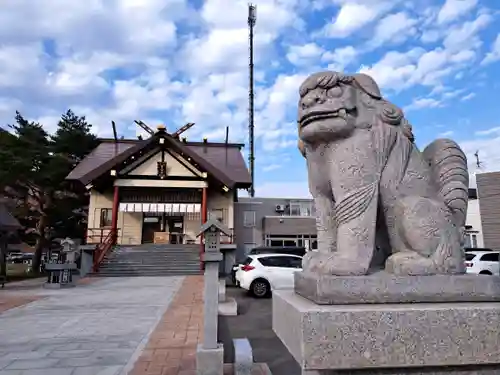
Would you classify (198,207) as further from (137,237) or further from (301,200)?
(301,200)

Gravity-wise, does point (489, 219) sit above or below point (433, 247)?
above

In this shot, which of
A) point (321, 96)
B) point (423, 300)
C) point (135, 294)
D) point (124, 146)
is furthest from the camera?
point (124, 146)

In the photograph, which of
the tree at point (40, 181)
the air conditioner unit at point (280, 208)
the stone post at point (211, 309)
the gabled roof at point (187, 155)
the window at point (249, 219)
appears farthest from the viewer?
the air conditioner unit at point (280, 208)

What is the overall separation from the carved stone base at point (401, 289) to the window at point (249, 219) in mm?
21968

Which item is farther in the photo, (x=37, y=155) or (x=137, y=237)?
(x=137, y=237)

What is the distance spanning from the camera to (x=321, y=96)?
6.81 feet

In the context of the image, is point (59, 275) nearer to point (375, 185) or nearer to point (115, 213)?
point (115, 213)

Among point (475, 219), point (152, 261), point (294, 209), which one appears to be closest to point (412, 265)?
point (152, 261)

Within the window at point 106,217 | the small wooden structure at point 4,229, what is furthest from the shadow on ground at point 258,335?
the window at point 106,217

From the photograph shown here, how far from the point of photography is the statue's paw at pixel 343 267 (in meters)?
1.83

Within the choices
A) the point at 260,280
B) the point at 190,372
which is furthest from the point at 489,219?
the point at 190,372

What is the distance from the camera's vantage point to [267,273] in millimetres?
11031

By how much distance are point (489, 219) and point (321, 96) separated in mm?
18135

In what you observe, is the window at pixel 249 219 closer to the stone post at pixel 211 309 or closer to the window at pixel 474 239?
the window at pixel 474 239
